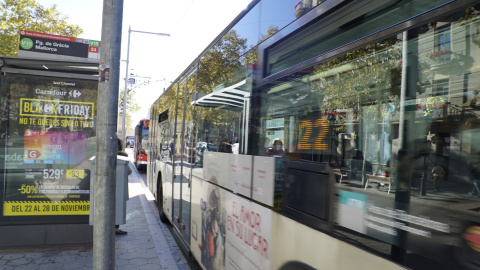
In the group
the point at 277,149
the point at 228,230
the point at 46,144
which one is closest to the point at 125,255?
the point at 46,144

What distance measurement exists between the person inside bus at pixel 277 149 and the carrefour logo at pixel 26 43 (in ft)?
15.0

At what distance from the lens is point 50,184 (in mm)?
5168

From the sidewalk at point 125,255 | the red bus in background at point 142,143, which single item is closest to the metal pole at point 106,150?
the sidewalk at point 125,255

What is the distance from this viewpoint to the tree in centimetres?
1435

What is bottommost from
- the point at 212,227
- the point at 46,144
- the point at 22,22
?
the point at 212,227

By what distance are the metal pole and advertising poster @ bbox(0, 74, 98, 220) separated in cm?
262

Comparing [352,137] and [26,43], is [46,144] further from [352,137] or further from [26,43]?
[352,137]

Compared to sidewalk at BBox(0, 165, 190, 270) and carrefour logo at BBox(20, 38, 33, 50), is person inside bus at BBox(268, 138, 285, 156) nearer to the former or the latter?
sidewalk at BBox(0, 165, 190, 270)

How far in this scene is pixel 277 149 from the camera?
7.89 ft

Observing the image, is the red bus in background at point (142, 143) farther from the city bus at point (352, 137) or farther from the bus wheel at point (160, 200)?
the city bus at point (352, 137)

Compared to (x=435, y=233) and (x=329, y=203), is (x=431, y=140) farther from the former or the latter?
(x=329, y=203)

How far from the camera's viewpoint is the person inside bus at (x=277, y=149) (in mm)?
2357

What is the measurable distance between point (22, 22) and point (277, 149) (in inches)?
663

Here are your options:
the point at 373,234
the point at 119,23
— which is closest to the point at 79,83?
the point at 119,23
